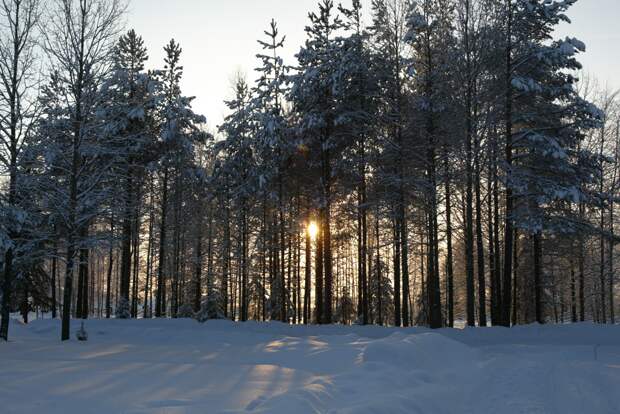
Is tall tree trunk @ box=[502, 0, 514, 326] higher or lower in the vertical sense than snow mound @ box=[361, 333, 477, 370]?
higher

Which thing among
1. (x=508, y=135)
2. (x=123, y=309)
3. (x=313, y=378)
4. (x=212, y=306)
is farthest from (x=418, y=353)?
(x=123, y=309)

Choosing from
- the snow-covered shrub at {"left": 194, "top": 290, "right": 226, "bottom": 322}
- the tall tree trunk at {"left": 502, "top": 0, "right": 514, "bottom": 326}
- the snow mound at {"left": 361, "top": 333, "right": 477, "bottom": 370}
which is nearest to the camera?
the snow mound at {"left": 361, "top": 333, "right": 477, "bottom": 370}

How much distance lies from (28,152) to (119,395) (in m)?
10.2

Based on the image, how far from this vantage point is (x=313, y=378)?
8672mm

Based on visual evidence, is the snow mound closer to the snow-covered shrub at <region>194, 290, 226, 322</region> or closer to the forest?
the forest

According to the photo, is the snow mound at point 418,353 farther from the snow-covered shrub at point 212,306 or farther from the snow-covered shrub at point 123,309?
the snow-covered shrub at point 123,309

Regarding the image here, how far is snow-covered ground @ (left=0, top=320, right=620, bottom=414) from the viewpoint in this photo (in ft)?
21.1

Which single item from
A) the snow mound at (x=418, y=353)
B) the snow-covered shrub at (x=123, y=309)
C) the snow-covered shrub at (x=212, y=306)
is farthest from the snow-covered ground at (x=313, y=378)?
the snow-covered shrub at (x=123, y=309)

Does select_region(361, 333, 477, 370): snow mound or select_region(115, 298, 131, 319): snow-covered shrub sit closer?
select_region(361, 333, 477, 370): snow mound

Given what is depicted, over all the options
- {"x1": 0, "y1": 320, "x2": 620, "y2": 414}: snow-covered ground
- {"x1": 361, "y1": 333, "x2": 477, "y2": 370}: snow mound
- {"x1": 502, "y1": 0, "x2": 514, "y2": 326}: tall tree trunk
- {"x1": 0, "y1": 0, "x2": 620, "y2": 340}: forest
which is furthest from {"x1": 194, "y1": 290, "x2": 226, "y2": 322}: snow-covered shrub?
{"x1": 361, "y1": 333, "x2": 477, "y2": 370}: snow mound

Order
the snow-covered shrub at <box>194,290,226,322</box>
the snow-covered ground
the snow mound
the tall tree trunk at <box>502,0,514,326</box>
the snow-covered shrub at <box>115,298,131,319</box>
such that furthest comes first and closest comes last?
the snow-covered shrub at <box>194,290,226,322</box>
the snow-covered shrub at <box>115,298,131,319</box>
the tall tree trunk at <box>502,0,514,326</box>
the snow mound
the snow-covered ground

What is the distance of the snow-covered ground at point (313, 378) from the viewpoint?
642 cm

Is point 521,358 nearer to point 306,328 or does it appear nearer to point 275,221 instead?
point 306,328

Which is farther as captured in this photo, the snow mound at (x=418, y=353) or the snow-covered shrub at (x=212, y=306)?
the snow-covered shrub at (x=212, y=306)
